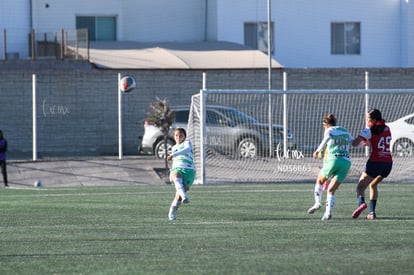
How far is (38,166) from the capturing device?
35.0 meters

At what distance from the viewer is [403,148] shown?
32.6 meters

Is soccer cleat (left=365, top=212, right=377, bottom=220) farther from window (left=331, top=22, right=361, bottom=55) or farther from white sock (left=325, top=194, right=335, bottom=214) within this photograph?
window (left=331, top=22, right=361, bottom=55)

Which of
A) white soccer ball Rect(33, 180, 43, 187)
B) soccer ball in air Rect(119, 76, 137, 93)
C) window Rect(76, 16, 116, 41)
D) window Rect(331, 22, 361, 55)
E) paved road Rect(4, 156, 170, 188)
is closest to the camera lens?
white soccer ball Rect(33, 180, 43, 187)

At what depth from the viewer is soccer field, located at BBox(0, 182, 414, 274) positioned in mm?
11664

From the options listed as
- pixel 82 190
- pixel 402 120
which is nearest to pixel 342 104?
pixel 402 120

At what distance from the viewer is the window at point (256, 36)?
49.2m

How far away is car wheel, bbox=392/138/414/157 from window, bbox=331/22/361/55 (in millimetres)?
18191

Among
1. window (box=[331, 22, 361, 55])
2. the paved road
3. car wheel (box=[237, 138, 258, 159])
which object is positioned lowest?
the paved road

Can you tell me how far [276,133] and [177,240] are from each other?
18.8m

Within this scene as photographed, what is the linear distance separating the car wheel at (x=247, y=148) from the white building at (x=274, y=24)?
16.7 meters

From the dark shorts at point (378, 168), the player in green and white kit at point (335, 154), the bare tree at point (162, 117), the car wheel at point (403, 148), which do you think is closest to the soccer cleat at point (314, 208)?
the player in green and white kit at point (335, 154)

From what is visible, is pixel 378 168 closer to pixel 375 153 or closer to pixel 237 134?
pixel 375 153

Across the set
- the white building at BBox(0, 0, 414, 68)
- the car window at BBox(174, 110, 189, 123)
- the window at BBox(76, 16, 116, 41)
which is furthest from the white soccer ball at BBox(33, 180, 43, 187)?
the window at BBox(76, 16, 116, 41)

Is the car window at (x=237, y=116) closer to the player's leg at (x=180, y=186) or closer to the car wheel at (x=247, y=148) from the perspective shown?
the car wheel at (x=247, y=148)
